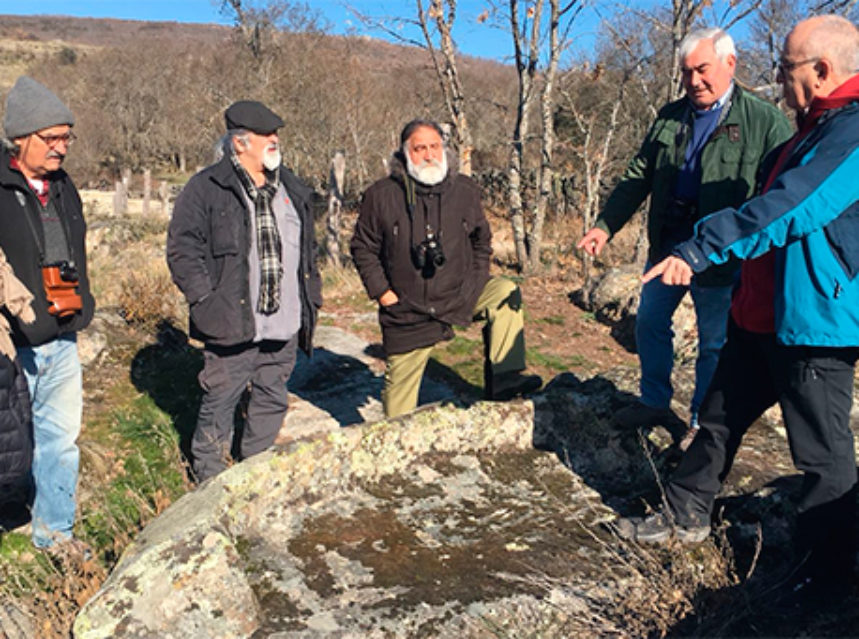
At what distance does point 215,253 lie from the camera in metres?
3.42

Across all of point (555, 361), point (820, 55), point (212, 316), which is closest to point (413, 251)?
point (212, 316)

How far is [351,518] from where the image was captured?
2660 mm

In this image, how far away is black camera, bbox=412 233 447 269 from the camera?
3.82 m

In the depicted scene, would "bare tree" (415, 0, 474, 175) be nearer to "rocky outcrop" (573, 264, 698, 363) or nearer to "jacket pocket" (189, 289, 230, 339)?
"rocky outcrop" (573, 264, 698, 363)

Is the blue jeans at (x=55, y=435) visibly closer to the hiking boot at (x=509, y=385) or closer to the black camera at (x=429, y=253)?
the black camera at (x=429, y=253)

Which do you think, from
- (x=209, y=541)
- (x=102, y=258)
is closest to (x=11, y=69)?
(x=102, y=258)

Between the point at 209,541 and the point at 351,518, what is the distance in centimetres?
59

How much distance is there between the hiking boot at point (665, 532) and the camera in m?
2.51

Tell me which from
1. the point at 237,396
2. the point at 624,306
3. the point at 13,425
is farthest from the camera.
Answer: the point at 624,306

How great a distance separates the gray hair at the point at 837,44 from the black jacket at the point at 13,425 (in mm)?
2995

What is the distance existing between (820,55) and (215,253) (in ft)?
8.63

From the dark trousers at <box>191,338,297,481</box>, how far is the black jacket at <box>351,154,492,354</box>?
61 cm

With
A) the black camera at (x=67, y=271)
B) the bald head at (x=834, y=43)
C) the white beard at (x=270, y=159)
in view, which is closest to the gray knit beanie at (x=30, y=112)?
the black camera at (x=67, y=271)

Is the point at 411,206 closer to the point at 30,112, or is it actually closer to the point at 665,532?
the point at 30,112
